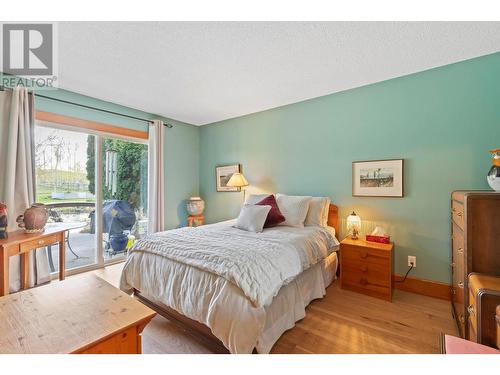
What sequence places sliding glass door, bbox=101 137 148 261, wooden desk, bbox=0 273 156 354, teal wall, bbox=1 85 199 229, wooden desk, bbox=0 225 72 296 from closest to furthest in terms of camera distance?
wooden desk, bbox=0 273 156 354
wooden desk, bbox=0 225 72 296
teal wall, bbox=1 85 199 229
sliding glass door, bbox=101 137 148 261

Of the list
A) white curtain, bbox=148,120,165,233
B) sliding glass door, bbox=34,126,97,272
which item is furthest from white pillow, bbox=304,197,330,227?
sliding glass door, bbox=34,126,97,272

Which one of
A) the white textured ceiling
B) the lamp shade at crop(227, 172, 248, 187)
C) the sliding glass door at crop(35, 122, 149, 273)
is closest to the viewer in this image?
the white textured ceiling

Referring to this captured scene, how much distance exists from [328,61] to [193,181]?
320 centimetres

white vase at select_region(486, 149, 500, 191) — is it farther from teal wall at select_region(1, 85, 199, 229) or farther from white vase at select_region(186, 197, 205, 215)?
teal wall at select_region(1, 85, 199, 229)

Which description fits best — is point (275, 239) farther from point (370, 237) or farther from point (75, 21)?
point (75, 21)

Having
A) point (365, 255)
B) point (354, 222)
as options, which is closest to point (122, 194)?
point (354, 222)

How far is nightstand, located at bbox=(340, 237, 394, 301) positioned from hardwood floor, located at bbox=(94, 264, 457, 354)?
11cm

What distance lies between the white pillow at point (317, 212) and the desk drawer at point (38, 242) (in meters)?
2.78

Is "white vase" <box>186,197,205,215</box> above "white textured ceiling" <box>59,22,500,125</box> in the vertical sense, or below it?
below

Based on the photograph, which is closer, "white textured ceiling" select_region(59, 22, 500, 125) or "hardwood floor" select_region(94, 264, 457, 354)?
"hardwood floor" select_region(94, 264, 457, 354)

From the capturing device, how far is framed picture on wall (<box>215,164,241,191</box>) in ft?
12.9

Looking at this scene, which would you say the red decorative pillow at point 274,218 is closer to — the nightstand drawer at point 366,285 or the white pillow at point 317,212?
the white pillow at point 317,212

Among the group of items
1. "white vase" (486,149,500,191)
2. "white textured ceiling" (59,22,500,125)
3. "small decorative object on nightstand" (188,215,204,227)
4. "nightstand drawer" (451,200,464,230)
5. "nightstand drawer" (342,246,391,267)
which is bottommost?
"nightstand drawer" (342,246,391,267)

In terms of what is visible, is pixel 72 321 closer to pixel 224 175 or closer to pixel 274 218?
pixel 274 218
